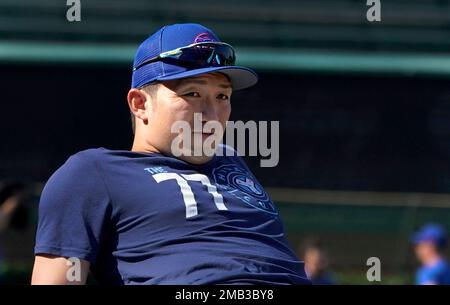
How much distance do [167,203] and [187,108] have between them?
0.27 m

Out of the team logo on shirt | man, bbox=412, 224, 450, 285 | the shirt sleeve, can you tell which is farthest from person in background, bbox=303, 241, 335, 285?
the shirt sleeve

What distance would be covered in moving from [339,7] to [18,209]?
4467mm

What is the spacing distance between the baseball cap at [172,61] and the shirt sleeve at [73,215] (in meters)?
0.33

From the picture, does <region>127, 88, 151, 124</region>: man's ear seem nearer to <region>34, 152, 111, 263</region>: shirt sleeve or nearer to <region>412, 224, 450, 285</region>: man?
<region>34, 152, 111, 263</region>: shirt sleeve

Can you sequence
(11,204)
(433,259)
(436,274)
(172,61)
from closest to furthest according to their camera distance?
(172,61) < (436,274) < (433,259) < (11,204)

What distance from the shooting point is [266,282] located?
2297mm

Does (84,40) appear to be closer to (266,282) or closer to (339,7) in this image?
(339,7)

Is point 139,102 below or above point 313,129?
below

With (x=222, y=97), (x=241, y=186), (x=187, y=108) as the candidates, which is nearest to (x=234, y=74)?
(x=222, y=97)

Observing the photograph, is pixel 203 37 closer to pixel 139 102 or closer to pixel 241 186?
pixel 139 102

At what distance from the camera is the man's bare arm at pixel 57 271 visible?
2.20 meters

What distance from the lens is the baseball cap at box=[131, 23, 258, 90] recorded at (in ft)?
8.09

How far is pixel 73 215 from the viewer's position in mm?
2275

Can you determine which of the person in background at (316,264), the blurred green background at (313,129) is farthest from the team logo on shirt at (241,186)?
the blurred green background at (313,129)
